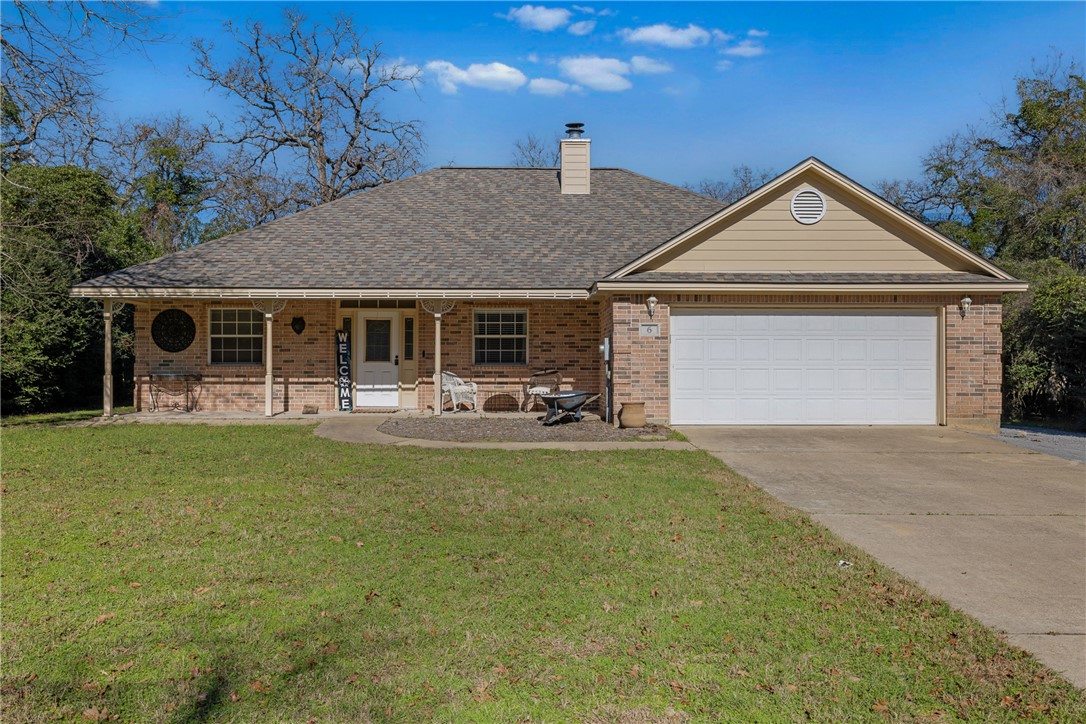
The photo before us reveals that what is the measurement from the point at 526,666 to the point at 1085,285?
14413 mm

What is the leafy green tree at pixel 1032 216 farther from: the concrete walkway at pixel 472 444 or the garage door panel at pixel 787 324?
the concrete walkway at pixel 472 444

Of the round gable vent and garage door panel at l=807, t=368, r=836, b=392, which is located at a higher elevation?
the round gable vent

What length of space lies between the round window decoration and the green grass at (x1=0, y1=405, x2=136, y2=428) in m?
1.87

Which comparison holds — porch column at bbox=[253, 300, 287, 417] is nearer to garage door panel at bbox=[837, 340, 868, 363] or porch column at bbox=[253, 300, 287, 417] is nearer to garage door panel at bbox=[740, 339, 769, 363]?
garage door panel at bbox=[740, 339, 769, 363]

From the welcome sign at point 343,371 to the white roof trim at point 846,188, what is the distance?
6475 millimetres

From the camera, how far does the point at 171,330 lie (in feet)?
48.3

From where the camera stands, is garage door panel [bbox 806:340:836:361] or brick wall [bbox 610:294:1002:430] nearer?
brick wall [bbox 610:294:1002:430]

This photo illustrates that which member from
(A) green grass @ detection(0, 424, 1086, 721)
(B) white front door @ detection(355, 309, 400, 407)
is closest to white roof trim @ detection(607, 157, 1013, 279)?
(B) white front door @ detection(355, 309, 400, 407)

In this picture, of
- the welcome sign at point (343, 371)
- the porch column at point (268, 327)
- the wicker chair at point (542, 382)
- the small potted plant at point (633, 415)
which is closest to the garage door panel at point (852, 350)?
the small potted plant at point (633, 415)

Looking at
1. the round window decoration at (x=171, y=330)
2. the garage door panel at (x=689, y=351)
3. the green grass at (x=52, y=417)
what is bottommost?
the green grass at (x=52, y=417)

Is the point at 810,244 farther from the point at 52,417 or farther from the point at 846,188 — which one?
the point at 52,417

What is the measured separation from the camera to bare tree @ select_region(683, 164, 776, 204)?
136ft

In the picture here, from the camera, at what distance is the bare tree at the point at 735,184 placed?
41.6 meters

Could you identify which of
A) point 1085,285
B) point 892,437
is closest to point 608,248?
point 892,437
